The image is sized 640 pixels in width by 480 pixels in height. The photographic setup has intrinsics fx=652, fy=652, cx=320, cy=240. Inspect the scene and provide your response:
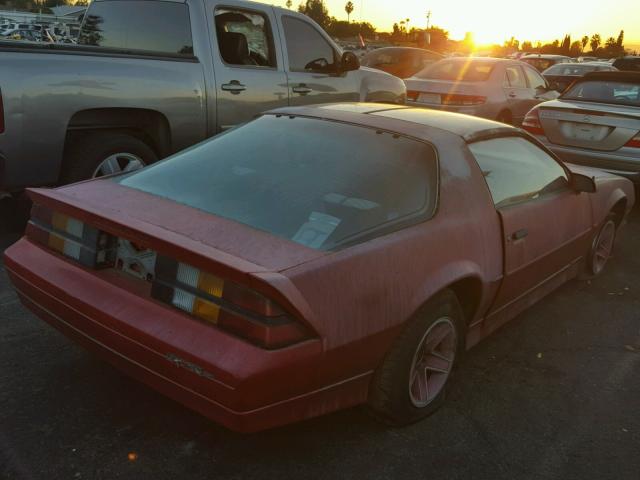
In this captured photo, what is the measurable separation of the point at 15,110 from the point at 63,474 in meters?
2.87

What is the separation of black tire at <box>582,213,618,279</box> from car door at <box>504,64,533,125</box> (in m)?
6.10

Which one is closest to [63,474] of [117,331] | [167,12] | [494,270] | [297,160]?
[117,331]

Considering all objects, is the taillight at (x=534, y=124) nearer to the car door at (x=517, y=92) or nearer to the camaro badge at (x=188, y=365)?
the car door at (x=517, y=92)

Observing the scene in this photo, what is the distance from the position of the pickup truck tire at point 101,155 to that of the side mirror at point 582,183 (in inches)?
125

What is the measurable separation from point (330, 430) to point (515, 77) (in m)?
9.81

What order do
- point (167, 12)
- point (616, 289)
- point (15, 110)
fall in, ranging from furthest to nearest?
1. point (167, 12)
2. point (616, 289)
3. point (15, 110)

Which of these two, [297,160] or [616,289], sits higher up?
[297,160]

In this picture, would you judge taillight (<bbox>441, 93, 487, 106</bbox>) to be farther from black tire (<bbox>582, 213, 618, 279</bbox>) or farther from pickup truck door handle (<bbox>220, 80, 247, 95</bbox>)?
black tire (<bbox>582, 213, 618, 279</bbox>)

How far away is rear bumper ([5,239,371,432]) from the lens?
2201 millimetres

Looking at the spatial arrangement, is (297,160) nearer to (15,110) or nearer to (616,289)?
(15,110)

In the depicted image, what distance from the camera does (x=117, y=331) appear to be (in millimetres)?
2465

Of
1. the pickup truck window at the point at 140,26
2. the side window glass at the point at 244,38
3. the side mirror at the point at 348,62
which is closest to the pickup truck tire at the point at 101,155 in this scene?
the pickup truck window at the point at 140,26

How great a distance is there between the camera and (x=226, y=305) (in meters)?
2.29

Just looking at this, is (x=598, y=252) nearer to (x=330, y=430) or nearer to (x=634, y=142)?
(x=634, y=142)
